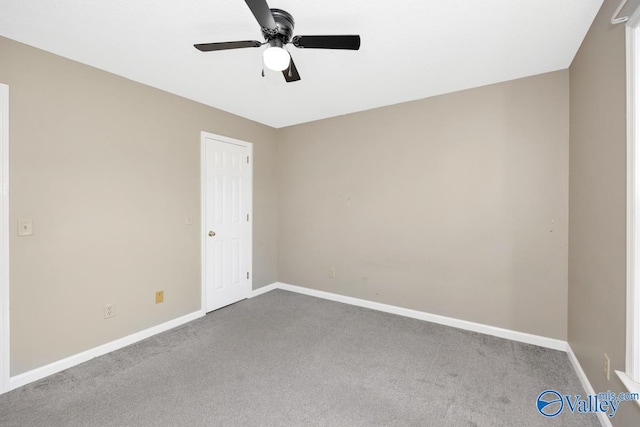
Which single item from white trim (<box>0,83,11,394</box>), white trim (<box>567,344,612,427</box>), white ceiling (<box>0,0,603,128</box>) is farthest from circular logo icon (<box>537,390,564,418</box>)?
white trim (<box>0,83,11,394</box>)

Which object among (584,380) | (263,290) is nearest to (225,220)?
(263,290)

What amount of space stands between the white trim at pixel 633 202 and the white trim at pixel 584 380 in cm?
49

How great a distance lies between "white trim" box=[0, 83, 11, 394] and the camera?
78.1 inches

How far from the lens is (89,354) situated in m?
2.41

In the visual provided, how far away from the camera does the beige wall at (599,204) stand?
1.49 metres

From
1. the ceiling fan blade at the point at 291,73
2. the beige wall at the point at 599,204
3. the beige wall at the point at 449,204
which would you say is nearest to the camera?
the beige wall at the point at 599,204

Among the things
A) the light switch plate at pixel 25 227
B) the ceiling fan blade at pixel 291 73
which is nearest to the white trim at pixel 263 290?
the light switch plate at pixel 25 227

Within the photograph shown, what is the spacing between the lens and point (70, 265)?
2328 mm

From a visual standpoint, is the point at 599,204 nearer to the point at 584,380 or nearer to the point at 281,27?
the point at 584,380

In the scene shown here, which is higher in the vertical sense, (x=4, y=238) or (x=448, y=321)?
(x=4, y=238)

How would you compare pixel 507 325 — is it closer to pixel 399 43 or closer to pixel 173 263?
pixel 399 43

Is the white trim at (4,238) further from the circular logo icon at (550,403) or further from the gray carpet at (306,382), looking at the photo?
the circular logo icon at (550,403)

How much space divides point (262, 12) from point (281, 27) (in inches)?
13.5

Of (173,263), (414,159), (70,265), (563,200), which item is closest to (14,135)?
(70,265)
